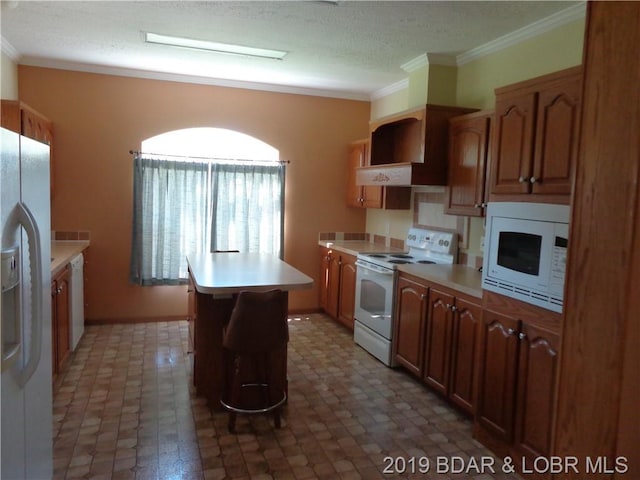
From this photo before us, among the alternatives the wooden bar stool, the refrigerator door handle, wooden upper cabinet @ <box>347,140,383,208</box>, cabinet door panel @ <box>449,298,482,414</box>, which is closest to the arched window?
wooden upper cabinet @ <box>347,140,383,208</box>

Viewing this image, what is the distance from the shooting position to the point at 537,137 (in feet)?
8.02

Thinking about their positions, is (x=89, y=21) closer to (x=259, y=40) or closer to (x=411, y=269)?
(x=259, y=40)

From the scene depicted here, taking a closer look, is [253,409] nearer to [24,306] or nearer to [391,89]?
[24,306]

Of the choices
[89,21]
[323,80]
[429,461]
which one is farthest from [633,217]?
[323,80]

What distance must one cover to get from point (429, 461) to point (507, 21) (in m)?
2.84

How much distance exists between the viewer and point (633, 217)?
1019mm

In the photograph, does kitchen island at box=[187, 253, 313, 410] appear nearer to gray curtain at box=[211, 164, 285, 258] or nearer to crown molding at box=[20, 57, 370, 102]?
gray curtain at box=[211, 164, 285, 258]

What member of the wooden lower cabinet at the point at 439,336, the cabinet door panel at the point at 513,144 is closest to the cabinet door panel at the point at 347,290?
the wooden lower cabinet at the point at 439,336

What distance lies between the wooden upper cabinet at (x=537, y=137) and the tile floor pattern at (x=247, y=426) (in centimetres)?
152

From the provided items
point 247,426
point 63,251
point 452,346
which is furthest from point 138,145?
point 452,346

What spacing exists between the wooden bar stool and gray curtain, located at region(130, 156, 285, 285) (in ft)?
7.51

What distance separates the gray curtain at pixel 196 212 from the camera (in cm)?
496

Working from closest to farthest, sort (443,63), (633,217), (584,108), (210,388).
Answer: (633,217) → (584,108) → (210,388) → (443,63)

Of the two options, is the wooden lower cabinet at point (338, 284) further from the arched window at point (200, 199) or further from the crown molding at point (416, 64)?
the crown molding at point (416, 64)
